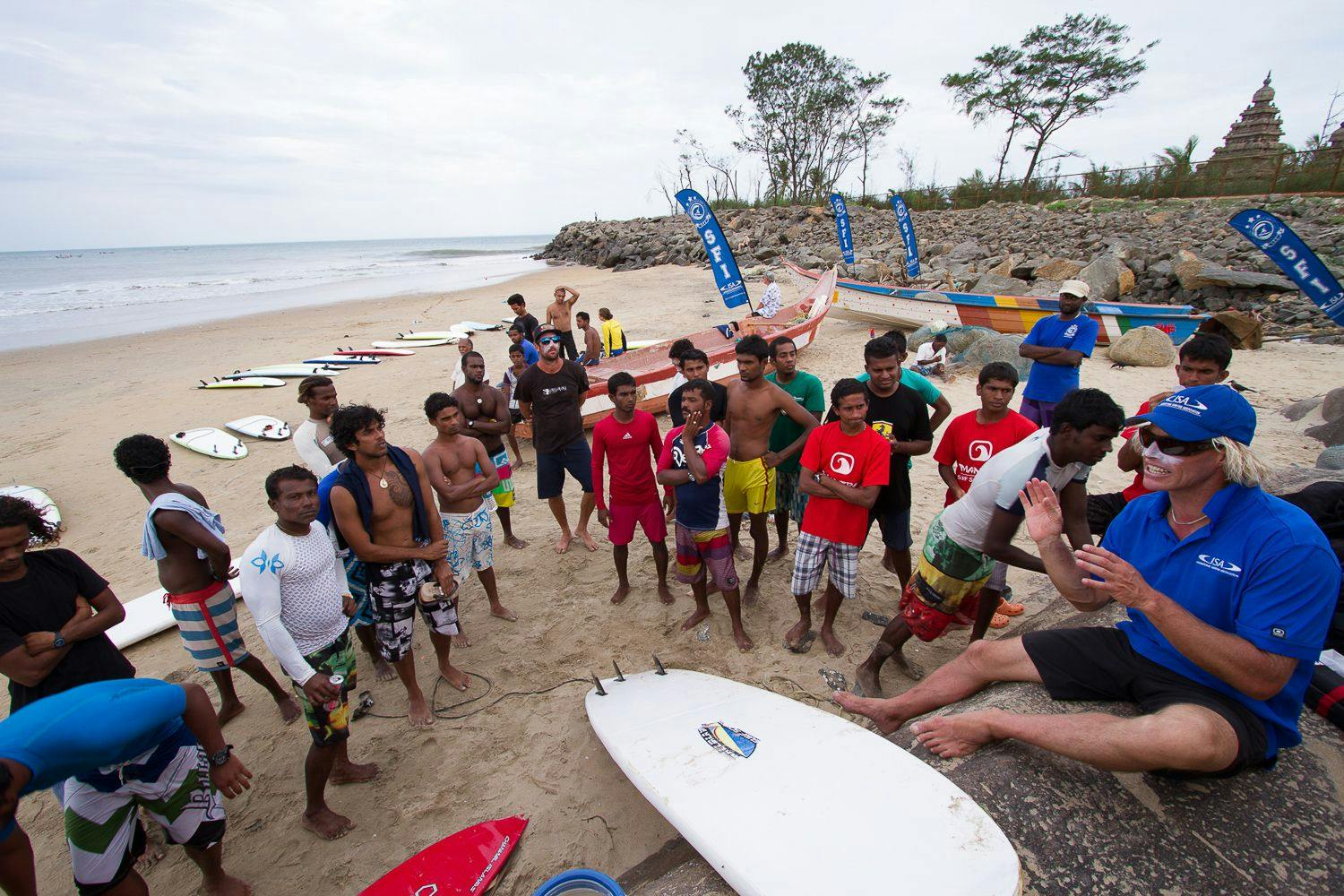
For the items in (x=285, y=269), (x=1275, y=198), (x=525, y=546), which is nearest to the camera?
(x=525, y=546)

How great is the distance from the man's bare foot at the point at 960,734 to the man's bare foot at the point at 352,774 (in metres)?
2.77

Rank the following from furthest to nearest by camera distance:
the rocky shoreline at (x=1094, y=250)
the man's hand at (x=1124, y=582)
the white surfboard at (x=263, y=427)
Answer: the rocky shoreline at (x=1094, y=250) → the white surfboard at (x=263, y=427) → the man's hand at (x=1124, y=582)

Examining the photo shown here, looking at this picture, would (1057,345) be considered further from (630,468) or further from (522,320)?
(522,320)

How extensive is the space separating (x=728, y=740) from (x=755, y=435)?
210 cm

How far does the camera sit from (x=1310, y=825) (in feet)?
6.11

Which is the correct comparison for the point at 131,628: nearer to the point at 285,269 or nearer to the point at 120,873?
the point at 120,873

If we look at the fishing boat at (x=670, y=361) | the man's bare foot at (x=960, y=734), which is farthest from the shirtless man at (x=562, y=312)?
the man's bare foot at (x=960, y=734)

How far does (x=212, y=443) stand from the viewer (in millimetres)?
7820

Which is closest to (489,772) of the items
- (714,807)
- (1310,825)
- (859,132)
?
(714,807)

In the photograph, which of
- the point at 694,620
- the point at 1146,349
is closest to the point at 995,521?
the point at 694,620

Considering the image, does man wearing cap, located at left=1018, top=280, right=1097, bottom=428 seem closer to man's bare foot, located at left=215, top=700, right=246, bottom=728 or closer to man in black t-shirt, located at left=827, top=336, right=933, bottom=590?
man in black t-shirt, located at left=827, top=336, right=933, bottom=590

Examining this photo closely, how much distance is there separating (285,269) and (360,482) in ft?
168

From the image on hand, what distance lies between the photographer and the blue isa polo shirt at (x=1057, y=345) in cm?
471

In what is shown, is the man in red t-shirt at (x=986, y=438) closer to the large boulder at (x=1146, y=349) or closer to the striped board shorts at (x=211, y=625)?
the striped board shorts at (x=211, y=625)
